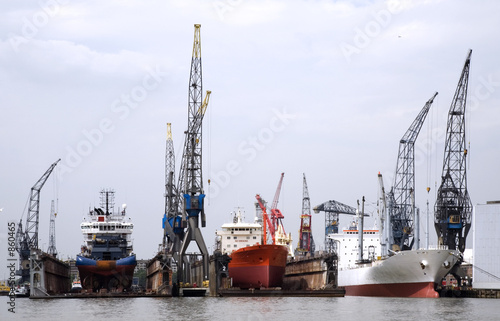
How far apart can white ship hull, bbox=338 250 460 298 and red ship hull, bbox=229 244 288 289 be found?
37.9ft

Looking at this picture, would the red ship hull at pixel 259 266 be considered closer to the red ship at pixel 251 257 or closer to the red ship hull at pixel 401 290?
A: the red ship at pixel 251 257

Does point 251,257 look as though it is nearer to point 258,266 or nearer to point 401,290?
point 258,266

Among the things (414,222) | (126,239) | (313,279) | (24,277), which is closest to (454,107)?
(414,222)


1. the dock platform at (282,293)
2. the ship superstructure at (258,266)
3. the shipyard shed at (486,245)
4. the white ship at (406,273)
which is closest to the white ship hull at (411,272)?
the white ship at (406,273)

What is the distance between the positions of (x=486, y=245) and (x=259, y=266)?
26.8 metres

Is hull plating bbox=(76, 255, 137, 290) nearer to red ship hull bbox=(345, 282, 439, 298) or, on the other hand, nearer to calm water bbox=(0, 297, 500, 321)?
calm water bbox=(0, 297, 500, 321)

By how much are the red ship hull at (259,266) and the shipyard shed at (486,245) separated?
22826 millimetres

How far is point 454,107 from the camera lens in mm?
101375

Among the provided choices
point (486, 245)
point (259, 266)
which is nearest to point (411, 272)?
point (486, 245)

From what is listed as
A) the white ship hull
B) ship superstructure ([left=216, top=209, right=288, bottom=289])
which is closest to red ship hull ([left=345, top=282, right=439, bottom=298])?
the white ship hull

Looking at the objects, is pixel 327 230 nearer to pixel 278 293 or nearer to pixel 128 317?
pixel 278 293

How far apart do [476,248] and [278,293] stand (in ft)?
88.3

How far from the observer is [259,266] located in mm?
86562

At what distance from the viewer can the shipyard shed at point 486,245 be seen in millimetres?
90375
